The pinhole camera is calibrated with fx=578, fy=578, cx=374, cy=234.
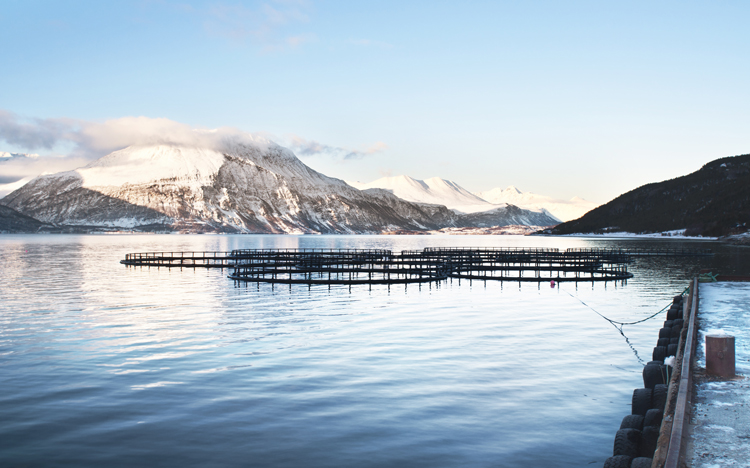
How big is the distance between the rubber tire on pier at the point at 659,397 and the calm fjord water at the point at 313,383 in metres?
1.68

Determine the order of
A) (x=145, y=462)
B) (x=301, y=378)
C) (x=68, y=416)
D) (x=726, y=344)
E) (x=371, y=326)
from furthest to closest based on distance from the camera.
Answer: (x=371, y=326), (x=301, y=378), (x=68, y=416), (x=726, y=344), (x=145, y=462)

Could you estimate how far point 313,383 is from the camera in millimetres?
20812

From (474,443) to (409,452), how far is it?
1.83 m

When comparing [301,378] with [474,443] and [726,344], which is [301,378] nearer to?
[474,443]

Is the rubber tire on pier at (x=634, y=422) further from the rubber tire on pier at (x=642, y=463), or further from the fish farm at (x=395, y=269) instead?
the fish farm at (x=395, y=269)

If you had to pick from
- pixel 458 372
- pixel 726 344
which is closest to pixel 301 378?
pixel 458 372

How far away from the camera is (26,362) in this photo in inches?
937

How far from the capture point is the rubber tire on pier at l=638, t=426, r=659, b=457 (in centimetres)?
1181

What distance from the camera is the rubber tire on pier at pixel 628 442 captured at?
38.7ft

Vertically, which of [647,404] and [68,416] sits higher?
[647,404]

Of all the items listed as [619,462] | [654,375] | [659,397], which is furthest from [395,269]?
[619,462]

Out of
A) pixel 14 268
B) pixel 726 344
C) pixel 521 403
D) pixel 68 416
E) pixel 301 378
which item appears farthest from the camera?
pixel 14 268

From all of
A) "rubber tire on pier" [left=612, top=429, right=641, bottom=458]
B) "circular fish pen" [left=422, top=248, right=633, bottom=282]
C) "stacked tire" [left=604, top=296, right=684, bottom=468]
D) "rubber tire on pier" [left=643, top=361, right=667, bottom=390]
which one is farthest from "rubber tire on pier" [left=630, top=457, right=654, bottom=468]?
"circular fish pen" [left=422, top=248, right=633, bottom=282]

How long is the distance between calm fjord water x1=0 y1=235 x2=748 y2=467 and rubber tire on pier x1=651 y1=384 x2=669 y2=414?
1680 mm
